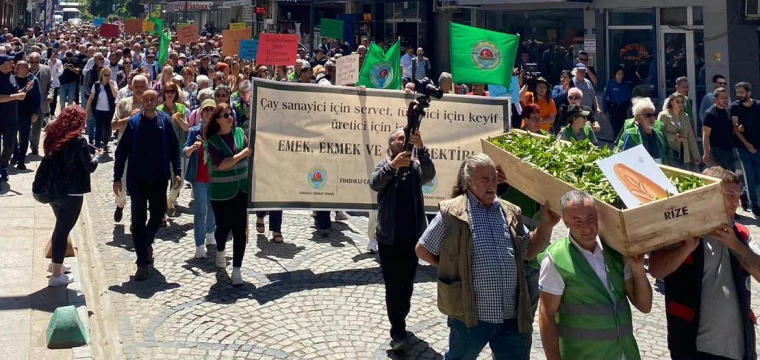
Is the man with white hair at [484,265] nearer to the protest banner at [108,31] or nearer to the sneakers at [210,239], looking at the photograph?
the sneakers at [210,239]

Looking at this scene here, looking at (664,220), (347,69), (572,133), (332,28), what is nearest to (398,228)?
(664,220)

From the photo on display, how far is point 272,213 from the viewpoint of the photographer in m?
9.38

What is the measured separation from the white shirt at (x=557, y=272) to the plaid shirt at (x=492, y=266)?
52cm

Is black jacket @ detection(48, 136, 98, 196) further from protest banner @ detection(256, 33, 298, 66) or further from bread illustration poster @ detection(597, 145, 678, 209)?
protest banner @ detection(256, 33, 298, 66)

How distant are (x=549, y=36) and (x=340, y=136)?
49.3 feet

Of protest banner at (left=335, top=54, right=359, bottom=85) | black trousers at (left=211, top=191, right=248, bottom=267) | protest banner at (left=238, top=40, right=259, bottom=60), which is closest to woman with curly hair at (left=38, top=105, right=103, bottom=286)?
black trousers at (left=211, top=191, right=248, bottom=267)

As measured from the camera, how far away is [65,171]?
7297 mm

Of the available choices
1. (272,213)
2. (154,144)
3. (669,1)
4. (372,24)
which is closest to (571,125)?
(272,213)

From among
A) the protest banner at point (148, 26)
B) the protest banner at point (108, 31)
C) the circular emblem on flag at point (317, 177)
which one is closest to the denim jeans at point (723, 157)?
the circular emblem on flag at point (317, 177)

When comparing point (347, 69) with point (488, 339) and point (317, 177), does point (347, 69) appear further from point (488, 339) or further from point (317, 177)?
point (488, 339)

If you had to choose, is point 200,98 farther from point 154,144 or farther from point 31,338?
point 31,338

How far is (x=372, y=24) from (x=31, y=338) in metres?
25.7

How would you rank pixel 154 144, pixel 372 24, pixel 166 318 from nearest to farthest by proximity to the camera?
pixel 166 318 < pixel 154 144 < pixel 372 24

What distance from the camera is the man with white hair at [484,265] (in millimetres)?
4695
